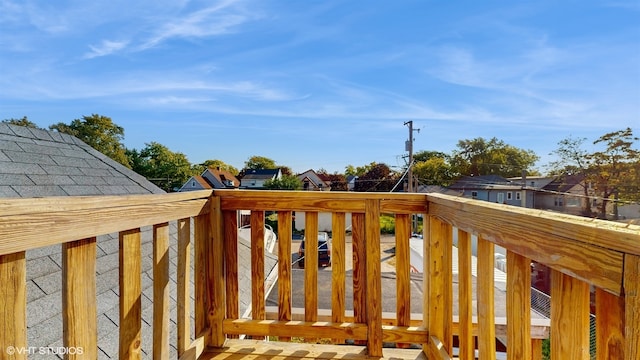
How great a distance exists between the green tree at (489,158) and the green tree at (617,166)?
10391 millimetres

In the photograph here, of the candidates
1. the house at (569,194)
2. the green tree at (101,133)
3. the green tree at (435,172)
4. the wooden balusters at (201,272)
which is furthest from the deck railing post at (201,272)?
the green tree at (101,133)

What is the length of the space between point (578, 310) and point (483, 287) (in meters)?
0.39

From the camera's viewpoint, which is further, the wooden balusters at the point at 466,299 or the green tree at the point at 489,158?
the green tree at the point at 489,158

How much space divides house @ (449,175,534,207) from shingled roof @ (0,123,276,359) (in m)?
13.1

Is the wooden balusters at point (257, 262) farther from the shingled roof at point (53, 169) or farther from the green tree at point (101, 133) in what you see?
the green tree at point (101, 133)

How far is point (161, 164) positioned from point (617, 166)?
1088 inches

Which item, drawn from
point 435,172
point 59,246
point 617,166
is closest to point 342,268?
point 59,246

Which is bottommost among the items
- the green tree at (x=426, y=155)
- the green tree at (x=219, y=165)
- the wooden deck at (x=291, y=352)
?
the wooden deck at (x=291, y=352)

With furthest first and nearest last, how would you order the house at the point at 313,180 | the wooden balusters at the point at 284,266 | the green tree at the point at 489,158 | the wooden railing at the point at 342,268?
1. the house at the point at 313,180
2. the green tree at the point at 489,158
3. the wooden balusters at the point at 284,266
4. the wooden railing at the point at 342,268

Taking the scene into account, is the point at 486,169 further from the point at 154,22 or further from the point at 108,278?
the point at 108,278

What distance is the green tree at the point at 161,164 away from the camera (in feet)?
81.3

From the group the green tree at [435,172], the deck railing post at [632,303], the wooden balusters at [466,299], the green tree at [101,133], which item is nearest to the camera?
the deck railing post at [632,303]

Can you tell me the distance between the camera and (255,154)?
34.6 m

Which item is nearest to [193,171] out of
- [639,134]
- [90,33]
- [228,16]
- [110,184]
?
[90,33]
